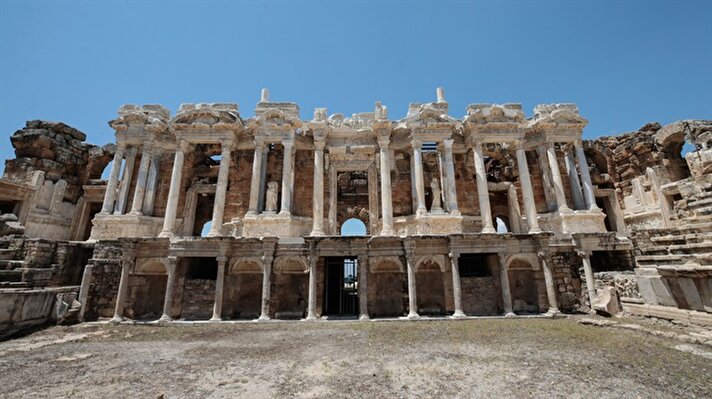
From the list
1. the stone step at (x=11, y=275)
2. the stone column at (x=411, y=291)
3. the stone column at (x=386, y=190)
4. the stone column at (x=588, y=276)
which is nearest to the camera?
the stone step at (x=11, y=275)

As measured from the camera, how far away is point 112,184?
60.9 ft

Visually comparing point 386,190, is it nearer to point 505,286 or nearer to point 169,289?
point 505,286

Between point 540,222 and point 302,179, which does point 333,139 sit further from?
point 540,222

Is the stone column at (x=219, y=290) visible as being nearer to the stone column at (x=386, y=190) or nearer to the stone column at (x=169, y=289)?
the stone column at (x=169, y=289)

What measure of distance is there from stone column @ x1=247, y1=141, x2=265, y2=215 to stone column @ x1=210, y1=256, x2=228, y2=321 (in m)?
3.71

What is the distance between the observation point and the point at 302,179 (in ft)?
65.5

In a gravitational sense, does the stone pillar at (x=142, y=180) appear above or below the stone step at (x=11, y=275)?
above

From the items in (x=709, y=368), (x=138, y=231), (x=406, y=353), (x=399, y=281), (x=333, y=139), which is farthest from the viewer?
(x=333, y=139)

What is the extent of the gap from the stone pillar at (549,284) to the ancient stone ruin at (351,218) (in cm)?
8

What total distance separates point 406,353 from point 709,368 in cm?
572

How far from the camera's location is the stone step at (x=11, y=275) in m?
10.2

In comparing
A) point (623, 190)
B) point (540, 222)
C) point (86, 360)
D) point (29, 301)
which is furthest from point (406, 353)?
point (623, 190)

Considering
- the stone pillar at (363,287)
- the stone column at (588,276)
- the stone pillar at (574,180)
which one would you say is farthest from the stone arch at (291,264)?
the stone pillar at (574,180)

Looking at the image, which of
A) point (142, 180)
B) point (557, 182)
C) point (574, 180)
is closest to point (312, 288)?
point (142, 180)
